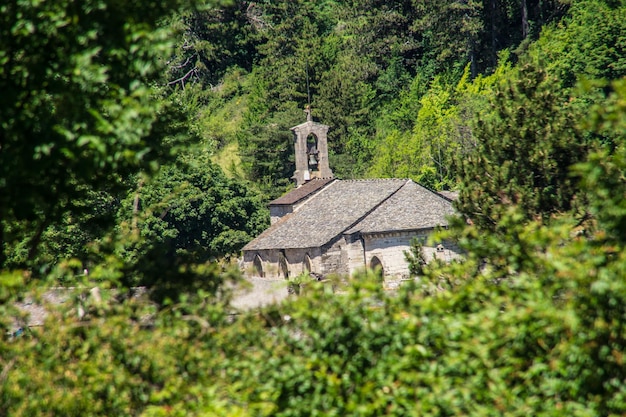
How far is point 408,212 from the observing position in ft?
153

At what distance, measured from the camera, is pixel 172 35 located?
911 centimetres

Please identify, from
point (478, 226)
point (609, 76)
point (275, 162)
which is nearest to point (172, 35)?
point (478, 226)

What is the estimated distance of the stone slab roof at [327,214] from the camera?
157 ft

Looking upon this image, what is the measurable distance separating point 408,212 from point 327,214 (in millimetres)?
5897

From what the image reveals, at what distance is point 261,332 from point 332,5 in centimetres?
9395

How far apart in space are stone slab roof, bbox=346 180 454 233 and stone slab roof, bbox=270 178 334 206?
7.05m

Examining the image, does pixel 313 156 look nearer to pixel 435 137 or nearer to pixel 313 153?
pixel 313 153

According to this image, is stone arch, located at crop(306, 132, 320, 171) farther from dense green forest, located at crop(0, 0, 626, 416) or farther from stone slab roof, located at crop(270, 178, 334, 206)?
dense green forest, located at crop(0, 0, 626, 416)

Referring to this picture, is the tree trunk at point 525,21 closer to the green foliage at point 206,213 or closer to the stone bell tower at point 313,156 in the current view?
the stone bell tower at point 313,156

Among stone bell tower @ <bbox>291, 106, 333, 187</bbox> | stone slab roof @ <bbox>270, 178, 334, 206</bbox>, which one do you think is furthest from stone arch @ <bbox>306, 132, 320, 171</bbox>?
stone slab roof @ <bbox>270, 178, 334, 206</bbox>

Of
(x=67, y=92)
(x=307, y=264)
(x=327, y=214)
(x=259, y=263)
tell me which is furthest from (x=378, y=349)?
(x=259, y=263)

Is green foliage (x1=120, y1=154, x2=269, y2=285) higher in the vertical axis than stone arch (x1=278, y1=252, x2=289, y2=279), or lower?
higher

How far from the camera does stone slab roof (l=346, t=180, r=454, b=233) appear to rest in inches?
1775

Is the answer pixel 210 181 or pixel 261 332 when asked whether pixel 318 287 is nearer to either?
pixel 261 332
